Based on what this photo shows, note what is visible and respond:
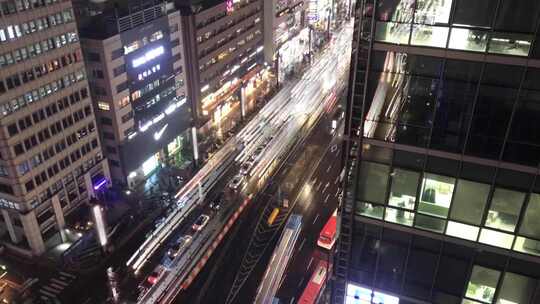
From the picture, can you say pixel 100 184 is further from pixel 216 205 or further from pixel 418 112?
pixel 418 112

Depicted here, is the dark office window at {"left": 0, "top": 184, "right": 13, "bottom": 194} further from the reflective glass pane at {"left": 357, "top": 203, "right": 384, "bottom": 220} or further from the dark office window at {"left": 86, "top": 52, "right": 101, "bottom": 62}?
the reflective glass pane at {"left": 357, "top": 203, "right": 384, "bottom": 220}

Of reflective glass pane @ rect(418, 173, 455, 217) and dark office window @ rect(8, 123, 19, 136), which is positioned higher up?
reflective glass pane @ rect(418, 173, 455, 217)

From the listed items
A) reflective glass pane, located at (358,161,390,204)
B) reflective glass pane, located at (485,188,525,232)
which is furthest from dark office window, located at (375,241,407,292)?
reflective glass pane, located at (485,188,525,232)

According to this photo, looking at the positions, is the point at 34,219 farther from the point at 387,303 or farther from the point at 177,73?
the point at 387,303

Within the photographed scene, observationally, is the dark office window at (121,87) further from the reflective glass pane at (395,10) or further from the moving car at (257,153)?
the reflective glass pane at (395,10)

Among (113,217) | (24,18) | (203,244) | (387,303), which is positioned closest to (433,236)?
(387,303)

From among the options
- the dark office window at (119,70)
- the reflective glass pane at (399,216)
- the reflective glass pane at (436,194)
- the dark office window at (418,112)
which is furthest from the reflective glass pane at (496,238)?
the dark office window at (119,70)
